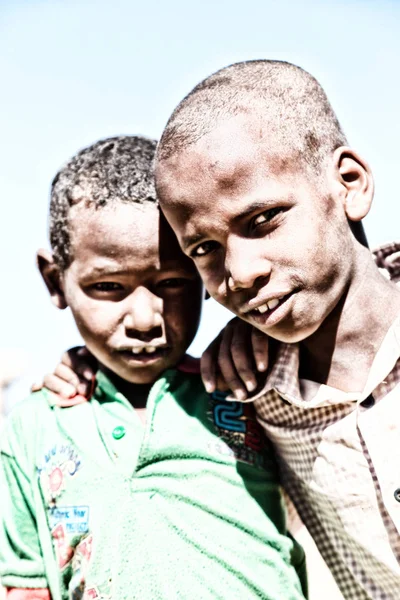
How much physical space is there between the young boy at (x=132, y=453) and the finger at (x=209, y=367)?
8 centimetres

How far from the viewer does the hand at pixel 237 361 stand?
2.27 metres

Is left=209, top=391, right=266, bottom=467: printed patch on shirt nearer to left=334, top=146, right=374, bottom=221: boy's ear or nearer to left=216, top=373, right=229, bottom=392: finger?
left=216, top=373, right=229, bottom=392: finger

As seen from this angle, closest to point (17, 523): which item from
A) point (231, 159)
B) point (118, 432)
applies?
point (118, 432)

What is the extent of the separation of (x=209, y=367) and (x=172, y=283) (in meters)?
0.29

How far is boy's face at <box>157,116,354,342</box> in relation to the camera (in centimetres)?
200

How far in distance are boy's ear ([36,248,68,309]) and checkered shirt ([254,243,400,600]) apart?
0.78 m

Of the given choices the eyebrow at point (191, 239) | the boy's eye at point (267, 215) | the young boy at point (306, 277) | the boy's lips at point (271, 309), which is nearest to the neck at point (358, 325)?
the young boy at point (306, 277)

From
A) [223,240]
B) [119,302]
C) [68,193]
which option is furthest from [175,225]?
[68,193]

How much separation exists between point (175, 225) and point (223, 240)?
7.3 inches

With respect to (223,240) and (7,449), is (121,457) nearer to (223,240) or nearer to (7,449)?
(7,449)

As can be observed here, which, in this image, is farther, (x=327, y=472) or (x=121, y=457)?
(x=121, y=457)

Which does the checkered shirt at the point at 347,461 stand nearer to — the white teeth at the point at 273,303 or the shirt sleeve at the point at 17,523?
the white teeth at the point at 273,303

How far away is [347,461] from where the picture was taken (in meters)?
2.12

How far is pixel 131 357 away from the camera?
2393 millimetres
